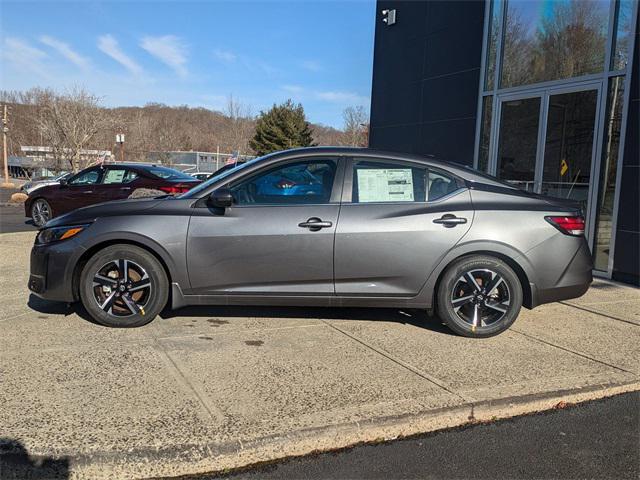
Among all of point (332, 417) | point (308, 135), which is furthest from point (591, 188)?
point (308, 135)

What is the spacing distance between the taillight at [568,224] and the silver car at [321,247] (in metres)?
0.01

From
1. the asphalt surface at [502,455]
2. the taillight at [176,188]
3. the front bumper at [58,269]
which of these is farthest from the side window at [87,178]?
the asphalt surface at [502,455]

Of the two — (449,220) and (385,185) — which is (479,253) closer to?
(449,220)

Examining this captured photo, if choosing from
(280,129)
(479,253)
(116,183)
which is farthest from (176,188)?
(280,129)

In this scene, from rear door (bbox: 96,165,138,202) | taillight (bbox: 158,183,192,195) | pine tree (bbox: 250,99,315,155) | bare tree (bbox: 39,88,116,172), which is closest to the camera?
taillight (bbox: 158,183,192,195)

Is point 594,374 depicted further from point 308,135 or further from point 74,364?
point 308,135

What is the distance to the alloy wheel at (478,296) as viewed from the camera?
457 cm

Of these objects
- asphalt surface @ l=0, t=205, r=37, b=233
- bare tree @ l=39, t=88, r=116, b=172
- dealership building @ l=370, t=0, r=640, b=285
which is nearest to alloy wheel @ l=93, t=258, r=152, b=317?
dealership building @ l=370, t=0, r=640, b=285

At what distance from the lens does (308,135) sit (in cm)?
5591

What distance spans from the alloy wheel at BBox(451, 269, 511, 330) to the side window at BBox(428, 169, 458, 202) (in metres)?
0.71

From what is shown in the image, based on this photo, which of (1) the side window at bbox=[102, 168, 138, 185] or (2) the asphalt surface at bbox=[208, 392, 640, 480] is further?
(1) the side window at bbox=[102, 168, 138, 185]

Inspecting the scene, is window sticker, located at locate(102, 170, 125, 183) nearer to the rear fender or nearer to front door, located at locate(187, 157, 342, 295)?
front door, located at locate(187, 157, 342, 295)

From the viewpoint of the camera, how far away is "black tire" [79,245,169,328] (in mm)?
4473

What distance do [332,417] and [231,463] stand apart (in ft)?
2.13
